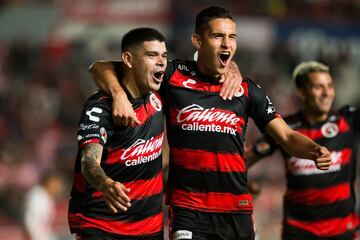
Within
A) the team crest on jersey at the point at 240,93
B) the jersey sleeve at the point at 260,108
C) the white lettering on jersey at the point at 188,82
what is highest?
the white lettering on jersey at the point at 188,82

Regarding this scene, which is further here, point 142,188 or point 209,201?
point 209,201

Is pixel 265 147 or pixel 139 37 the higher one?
pixel 139 37

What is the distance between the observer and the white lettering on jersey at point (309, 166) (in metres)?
7.84

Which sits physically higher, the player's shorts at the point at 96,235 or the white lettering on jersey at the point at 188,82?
the white lettering on jersey at the point at 188,82

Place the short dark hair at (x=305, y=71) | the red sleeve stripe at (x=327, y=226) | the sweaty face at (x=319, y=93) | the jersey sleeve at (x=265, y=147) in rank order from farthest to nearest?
the short dark hair at (x=305, y=71), the sweaty face at (x=319, y=93), the jersey sleeve at (x=265, y=147), the red sleeve stripe at (x=327, y=226)

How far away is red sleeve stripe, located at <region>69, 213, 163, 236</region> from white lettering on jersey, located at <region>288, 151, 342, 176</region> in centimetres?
187

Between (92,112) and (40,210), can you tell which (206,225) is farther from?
(40,210)

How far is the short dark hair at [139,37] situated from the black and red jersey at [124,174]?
409 millimetres

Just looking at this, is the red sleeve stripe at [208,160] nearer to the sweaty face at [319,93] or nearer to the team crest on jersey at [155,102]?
the team crest on jersey at [155,102]

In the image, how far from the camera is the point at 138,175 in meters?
6.41

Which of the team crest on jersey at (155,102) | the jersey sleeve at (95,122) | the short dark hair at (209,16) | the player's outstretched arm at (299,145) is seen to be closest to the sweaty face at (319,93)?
the player's outstretched arm at (299,145)

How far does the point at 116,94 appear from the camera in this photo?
6340 millimetres

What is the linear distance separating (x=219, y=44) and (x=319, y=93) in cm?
174

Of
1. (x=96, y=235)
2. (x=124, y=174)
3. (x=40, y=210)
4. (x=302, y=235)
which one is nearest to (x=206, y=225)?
(x=124, y=174)
